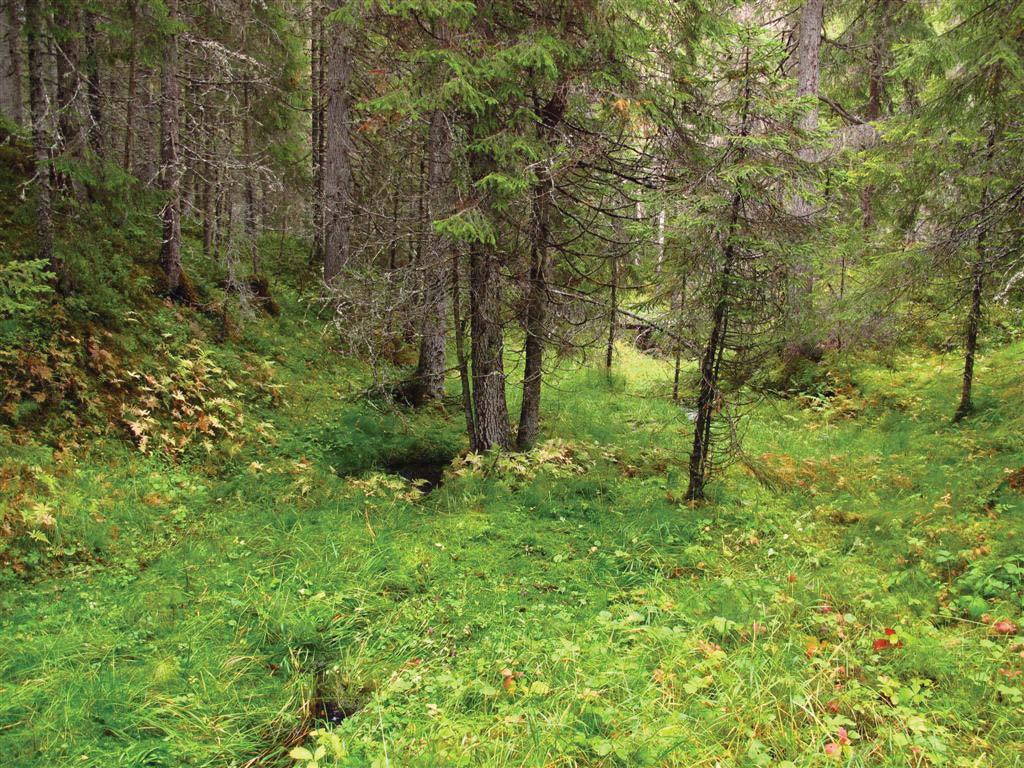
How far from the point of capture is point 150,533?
6.41 m

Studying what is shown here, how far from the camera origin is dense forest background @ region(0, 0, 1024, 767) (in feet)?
12.8

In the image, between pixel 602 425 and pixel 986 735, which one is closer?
pixel 986 735

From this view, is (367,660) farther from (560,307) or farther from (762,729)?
(560,307)

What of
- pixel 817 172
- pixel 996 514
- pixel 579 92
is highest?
pixel 579 92

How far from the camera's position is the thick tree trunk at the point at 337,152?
42.4 feet

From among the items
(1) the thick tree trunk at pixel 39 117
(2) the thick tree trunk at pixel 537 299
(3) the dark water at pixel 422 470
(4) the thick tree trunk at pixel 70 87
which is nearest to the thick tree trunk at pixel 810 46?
(2) the thick tree trunk at pixel 537 299

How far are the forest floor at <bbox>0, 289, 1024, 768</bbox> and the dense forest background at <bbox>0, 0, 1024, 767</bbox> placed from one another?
0.04 meters

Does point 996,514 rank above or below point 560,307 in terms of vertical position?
below

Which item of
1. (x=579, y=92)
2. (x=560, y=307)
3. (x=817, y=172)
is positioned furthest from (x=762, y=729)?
(x=579, y=92)

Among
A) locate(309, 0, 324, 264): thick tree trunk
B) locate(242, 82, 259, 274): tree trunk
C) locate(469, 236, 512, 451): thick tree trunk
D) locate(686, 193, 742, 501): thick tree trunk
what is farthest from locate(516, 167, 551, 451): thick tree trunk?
locate(309, 0, 324, 264): thick tree trunk

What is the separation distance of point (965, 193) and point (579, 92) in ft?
24.0

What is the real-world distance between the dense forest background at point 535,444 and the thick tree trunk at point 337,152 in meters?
0.12

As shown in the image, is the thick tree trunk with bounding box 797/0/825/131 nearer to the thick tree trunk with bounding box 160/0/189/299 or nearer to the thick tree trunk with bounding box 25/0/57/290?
the thick tree trunk with bounding box 160/0/189/299

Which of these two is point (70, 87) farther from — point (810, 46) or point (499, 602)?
point (810, 46)
